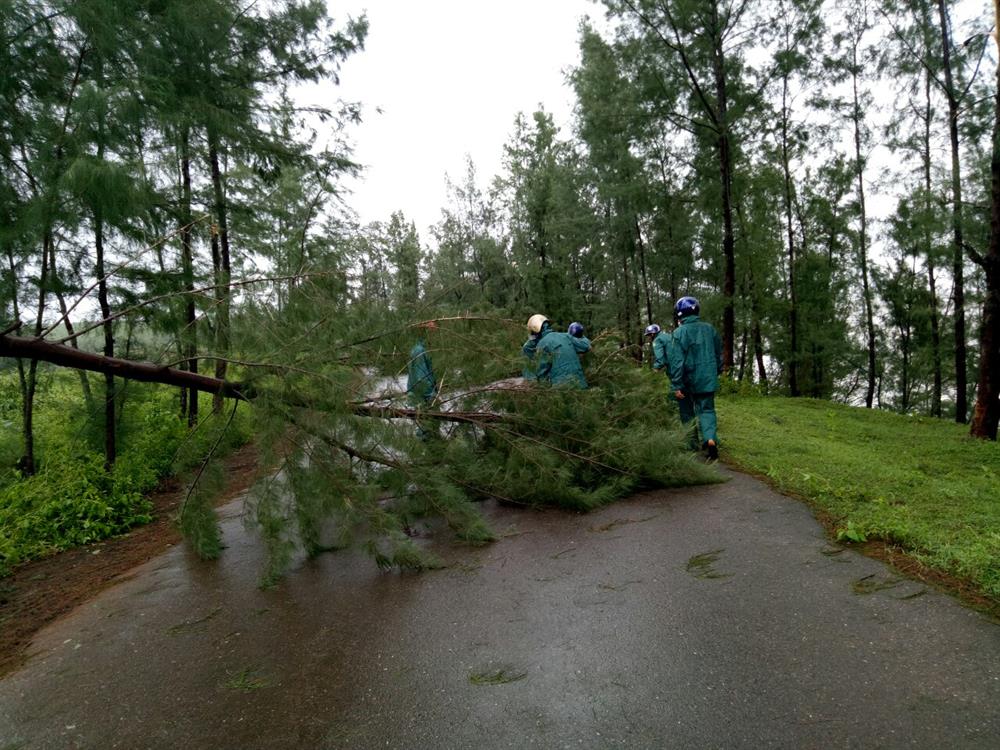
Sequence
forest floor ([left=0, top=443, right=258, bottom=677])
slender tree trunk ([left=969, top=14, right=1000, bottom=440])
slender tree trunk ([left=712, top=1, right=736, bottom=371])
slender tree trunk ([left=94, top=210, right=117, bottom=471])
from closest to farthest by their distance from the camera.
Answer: forest floor ([left=0, top=443, right=258, bottom=677]), slender tree trunk ([left=94, top=210, right=117, bottom=471]), slender tree trunk ([left=969, top=14, right=1000, bottom=440]), slender tree trunk ([left=712, top=1, right=736, bottom=371])

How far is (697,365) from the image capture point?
638cm

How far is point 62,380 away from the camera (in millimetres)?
8336

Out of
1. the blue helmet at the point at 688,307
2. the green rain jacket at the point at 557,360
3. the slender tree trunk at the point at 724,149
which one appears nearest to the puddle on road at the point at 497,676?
the green rain jacket at the point at 557,360

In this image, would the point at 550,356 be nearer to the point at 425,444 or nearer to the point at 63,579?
the point at 425,444

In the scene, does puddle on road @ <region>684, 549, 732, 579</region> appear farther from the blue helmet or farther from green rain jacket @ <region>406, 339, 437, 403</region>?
the blue helmet

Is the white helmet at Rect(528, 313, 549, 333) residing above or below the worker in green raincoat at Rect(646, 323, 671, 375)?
above

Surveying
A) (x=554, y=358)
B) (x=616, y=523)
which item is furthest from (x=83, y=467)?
(x=616, y=523)

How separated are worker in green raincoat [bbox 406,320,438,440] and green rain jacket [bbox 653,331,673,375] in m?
2.84

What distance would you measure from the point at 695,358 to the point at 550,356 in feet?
5.74

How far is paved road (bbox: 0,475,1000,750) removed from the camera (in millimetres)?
2250

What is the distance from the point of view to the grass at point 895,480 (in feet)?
11.1

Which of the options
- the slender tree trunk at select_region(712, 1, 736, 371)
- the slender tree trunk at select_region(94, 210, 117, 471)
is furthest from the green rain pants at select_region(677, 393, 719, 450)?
the slender tree trunk at select_region(712, 1, 736, 371)

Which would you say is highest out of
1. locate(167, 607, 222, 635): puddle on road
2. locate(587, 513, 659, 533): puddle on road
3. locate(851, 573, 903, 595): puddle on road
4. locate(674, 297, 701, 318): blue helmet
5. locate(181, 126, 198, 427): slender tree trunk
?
locate(181, 126, 198, 427): slender tree trunk

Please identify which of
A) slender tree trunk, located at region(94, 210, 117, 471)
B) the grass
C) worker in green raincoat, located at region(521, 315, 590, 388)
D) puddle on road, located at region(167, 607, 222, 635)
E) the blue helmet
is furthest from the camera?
slender tree trunk, located at region(94, 210, 117, 471)
